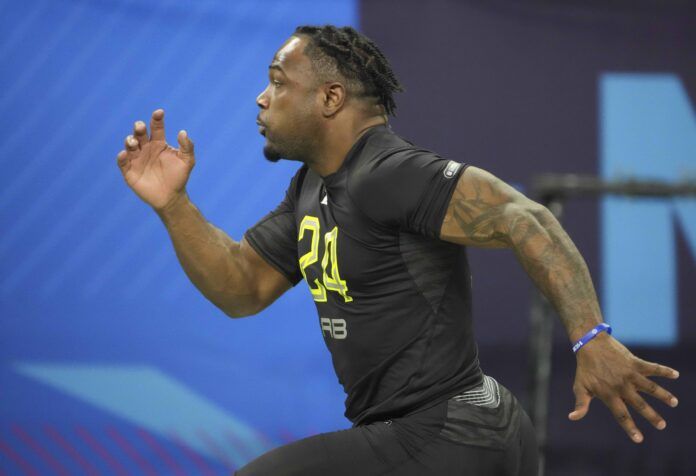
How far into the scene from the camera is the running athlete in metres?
2.06

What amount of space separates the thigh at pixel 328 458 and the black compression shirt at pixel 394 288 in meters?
0.11

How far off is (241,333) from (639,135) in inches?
77.7

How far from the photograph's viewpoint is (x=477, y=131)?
4.20 meters

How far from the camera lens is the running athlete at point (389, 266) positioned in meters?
2.06

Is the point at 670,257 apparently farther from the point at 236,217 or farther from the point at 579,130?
the point at 236,217

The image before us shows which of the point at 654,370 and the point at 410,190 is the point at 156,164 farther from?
the point at 654,370

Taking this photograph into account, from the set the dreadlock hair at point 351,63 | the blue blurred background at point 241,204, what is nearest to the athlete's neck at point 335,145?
the dreadlock hair at point 351,63

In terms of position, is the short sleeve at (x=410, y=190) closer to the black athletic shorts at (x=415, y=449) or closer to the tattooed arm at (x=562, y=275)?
the tattooed arm at (x=562, y=275)

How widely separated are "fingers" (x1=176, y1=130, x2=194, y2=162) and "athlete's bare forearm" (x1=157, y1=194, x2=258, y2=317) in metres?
0.11

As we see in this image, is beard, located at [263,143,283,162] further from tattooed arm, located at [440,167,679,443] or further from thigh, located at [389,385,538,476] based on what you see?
thigh, located at [389,385,538,476]

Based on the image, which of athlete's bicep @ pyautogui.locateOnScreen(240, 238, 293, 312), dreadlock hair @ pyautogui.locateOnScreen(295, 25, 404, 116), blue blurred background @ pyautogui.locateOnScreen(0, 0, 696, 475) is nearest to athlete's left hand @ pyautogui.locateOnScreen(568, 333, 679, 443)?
dreadlock hair @ pyautogui.locateOnScreen(295, 25, 404, 116)

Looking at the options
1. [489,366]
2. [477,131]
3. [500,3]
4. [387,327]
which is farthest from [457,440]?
[500,3]

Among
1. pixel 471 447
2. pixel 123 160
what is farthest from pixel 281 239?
pixel 471 447

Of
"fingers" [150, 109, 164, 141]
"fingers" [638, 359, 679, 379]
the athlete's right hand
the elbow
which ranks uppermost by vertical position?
"fingers" [150, 109, 164, 141]
